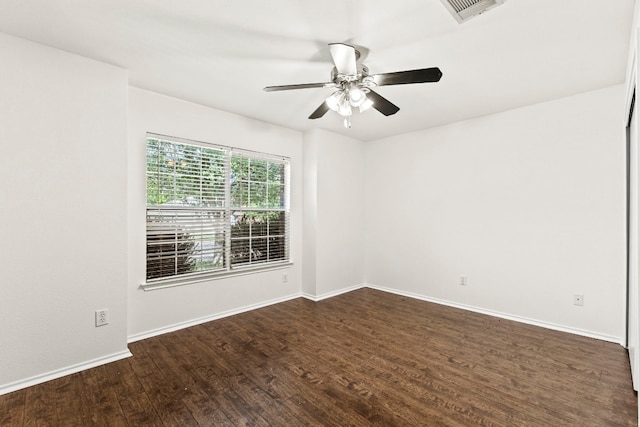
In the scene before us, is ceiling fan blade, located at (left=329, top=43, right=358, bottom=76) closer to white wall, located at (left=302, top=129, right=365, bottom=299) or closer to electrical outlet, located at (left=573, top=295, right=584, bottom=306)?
white wall, located at (left=302, top=129, right=365, bottom=299)

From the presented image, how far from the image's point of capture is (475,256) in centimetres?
394

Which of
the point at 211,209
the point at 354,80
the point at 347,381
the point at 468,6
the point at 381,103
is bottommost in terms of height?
the point at 347,381

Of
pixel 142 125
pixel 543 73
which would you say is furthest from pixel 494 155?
pixel 142 125

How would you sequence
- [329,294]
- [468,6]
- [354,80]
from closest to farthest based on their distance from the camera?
[468,6] → [354,80] → [329,294]

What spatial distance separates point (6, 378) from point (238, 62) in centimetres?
294

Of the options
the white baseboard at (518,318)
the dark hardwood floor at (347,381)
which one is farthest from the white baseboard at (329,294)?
the dark hardwood floor at (347,381)

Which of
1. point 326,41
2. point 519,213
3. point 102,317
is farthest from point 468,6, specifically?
point 102,317

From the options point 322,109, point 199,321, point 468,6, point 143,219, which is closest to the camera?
point 468,6

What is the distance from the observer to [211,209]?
11.8 feet

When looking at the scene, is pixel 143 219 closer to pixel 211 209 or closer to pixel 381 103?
pixel 211 209

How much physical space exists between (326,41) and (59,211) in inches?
96.9

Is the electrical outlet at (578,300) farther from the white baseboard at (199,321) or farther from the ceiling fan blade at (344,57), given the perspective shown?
the white baseboard at (199,321)

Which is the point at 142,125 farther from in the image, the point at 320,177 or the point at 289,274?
the point at 289,274

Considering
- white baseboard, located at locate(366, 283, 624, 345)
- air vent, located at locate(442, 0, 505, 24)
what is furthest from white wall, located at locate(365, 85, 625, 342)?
air vent, located at locate(442, 0, 505, 24)
